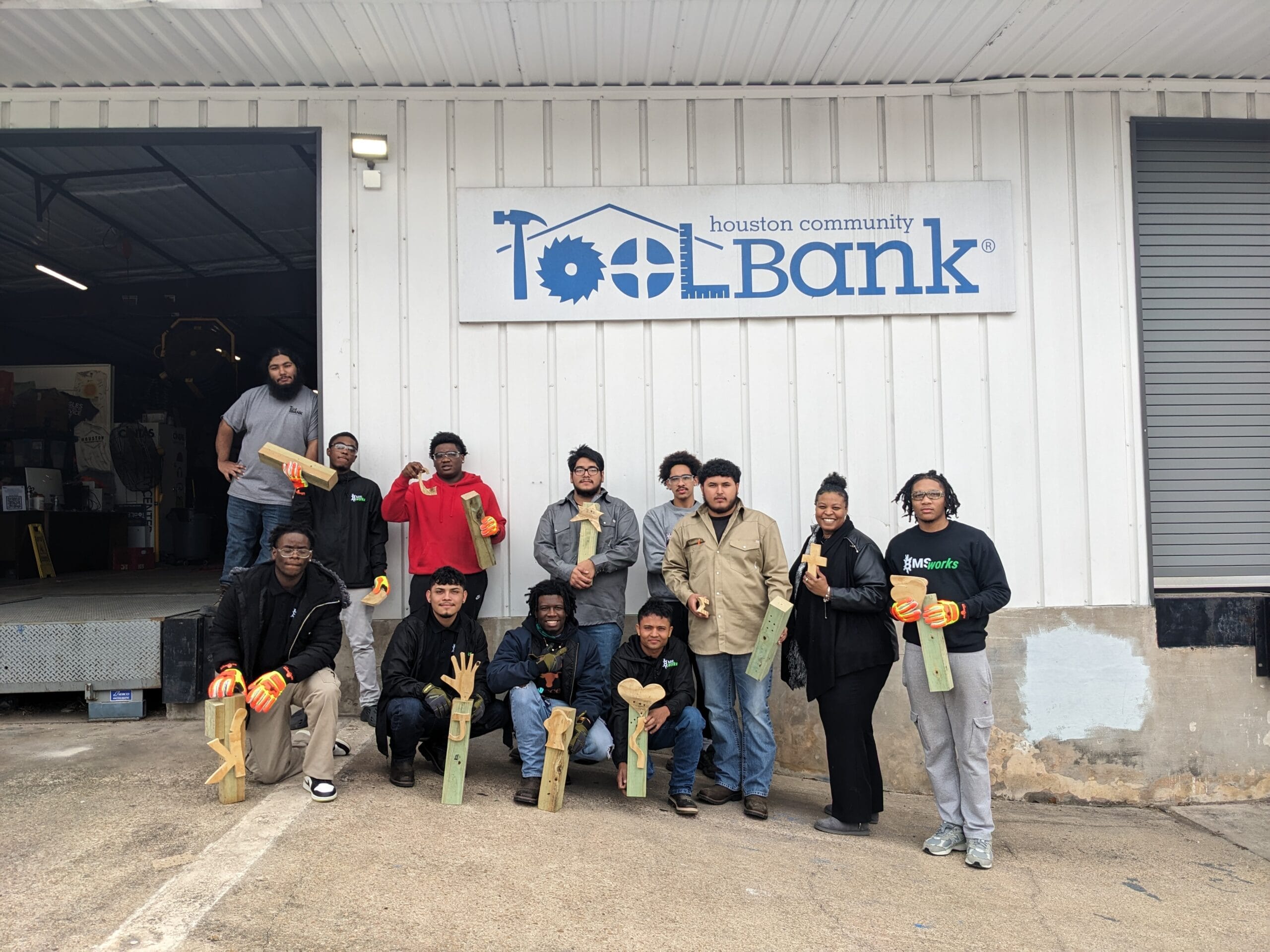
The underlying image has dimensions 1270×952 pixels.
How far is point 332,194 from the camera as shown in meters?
5.90

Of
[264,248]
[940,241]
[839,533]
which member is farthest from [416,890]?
[264,248]

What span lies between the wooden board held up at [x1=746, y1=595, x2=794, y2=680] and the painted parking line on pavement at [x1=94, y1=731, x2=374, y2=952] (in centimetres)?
212

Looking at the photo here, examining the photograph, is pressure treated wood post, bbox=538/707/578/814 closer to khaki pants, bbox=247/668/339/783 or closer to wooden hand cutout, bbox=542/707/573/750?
wooden hand cutout, bbox=542/707/573/750

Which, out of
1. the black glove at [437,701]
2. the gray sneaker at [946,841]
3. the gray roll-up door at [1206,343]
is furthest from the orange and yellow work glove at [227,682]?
the gray roll-up door at [1206,343]

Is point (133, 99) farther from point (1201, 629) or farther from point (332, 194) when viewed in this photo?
point (1201, 629)

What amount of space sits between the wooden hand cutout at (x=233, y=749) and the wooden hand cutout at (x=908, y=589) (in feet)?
10.1

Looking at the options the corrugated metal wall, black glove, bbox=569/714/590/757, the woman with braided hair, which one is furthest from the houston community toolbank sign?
black glove, bbox=569/714/590/757

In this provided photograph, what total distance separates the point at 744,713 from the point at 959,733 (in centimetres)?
109

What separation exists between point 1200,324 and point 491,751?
5679 millimetres

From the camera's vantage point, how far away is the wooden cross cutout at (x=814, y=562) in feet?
14.6

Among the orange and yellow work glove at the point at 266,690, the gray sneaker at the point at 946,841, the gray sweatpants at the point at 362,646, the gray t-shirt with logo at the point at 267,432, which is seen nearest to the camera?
the orange and yellow work glove at the point at 266,690

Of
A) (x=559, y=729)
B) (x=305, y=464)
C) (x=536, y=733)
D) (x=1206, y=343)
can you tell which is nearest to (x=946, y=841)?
(x=559, y=729)

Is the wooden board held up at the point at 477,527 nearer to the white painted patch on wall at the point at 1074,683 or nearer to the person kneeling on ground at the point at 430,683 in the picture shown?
the person kneeling on ground at the point at 430,683

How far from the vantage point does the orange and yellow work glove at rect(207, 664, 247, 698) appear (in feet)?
13.1
